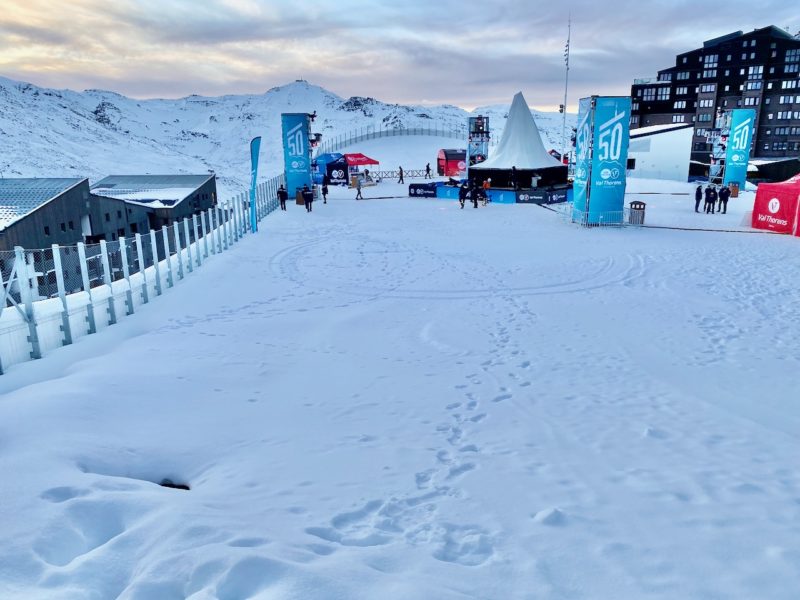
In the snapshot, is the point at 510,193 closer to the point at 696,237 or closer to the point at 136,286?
the point at 696,237

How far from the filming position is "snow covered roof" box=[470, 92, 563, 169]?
33.3 meters

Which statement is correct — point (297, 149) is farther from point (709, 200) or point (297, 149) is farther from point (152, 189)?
point (709, 200)

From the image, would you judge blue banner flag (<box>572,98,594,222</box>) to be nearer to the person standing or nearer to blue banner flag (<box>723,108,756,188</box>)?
the person standing

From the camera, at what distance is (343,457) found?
17.1ft

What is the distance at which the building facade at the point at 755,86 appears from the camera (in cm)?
5628

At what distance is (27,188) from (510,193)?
2723 cm

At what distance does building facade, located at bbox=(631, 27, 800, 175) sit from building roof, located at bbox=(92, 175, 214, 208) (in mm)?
49372

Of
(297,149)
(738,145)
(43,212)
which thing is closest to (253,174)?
(297,149)

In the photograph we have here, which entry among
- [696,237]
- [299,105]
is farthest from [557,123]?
[696,237]

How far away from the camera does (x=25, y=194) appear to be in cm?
2823

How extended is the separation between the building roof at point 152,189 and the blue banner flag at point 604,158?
26703 mm

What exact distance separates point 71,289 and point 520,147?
30018mm

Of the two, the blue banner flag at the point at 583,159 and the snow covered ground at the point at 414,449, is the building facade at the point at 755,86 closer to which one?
the blue banner flag at the point at 583,159

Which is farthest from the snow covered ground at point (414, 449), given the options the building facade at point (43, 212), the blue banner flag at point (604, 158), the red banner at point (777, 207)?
the building facade at point (43, 212)
